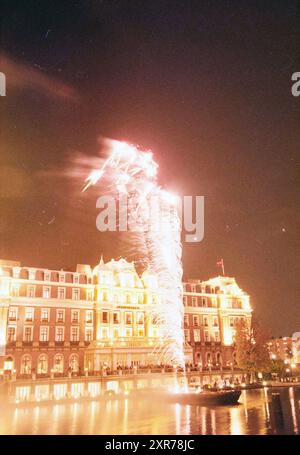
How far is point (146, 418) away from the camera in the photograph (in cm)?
3728

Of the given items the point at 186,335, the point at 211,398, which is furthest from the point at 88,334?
the point at 211,398

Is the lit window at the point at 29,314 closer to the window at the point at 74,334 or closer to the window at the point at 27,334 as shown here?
the window at the point at 27,334

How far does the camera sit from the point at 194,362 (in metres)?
72.8

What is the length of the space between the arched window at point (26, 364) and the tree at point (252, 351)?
3429cm

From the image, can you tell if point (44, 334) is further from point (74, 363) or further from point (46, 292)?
point (74, 363)

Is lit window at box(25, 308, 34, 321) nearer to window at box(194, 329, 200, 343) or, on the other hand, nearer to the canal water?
the canal water

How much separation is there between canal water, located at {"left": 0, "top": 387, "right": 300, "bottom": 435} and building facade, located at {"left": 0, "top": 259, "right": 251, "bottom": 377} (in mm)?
10444

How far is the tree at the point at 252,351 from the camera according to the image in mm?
70312

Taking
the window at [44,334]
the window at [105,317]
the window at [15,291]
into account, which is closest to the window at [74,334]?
the window at [44,334]

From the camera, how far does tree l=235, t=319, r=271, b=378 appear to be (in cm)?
7031

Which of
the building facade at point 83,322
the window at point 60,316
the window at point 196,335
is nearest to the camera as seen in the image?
the building facade at point 83,322

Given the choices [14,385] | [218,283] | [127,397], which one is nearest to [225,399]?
[127,397]
